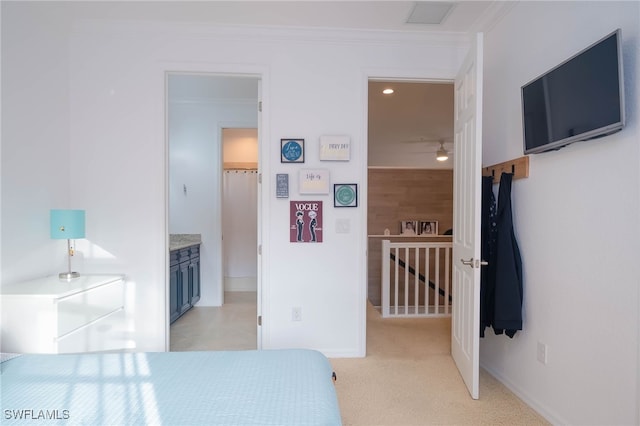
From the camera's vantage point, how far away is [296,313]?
116 inches

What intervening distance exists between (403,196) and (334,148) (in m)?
2.96

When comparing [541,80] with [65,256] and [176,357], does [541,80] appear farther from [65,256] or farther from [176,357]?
[65,256]

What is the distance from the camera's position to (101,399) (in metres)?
1.27

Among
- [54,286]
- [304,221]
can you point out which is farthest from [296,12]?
[54,286]

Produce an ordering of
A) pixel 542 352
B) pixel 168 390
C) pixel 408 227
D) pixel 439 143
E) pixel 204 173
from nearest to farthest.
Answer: pixel 168 390, pixel 542 352, pixel 204 173, pixel 408 227, pixel 439 143

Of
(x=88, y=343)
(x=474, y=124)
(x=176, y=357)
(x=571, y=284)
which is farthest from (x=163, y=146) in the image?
(x=571, y=284)

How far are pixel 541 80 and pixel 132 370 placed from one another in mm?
2617

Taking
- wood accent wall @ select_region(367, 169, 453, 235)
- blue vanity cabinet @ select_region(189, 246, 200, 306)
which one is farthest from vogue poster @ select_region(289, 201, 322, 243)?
wood accent wall @ select_region(367, 169, 453, 235)

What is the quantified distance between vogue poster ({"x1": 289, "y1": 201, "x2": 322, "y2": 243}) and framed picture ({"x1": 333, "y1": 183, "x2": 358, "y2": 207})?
164mm

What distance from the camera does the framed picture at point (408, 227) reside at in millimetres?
5551

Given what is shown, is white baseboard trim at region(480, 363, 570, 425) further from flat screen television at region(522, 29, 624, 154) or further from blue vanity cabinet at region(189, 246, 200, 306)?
blue vanity cabinet at region(189, 246, 200, 306)

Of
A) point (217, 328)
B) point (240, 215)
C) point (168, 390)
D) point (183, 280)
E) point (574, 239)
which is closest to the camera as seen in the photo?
point (168, 390)

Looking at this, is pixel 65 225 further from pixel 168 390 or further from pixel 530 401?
pixel 530 401

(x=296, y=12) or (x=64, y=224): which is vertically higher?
(x=296, y=12)
